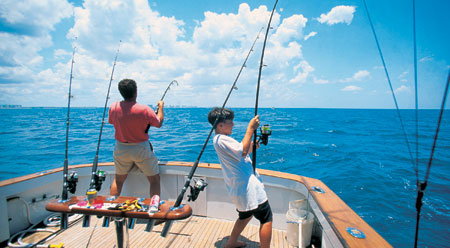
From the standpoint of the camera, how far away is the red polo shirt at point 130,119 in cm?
211

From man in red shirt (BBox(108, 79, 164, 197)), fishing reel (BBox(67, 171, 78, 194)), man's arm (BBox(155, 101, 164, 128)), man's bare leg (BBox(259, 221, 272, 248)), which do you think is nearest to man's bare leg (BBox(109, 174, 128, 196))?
man in red shirt (BBox(108, 79, 164, 197))

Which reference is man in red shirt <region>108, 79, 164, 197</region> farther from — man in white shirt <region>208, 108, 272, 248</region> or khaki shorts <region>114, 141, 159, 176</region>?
man in white shirt <region>208, 108, 272, 248</region>

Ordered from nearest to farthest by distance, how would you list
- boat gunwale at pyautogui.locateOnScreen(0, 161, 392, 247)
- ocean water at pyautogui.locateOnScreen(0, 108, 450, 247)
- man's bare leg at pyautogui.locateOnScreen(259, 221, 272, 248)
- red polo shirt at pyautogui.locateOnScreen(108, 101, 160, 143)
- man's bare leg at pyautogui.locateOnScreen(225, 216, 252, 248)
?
boat gunwale at pyautogui.locateOnScreen(0, 161, 392, 247)
man's bare leg at pyautogui.locateOnScreen(259, 221, 272, 248)
man's bare leg at pyautogui.locateOnScreen(225, 216, 252, 248)
red polo shirt at pyautogui.locateOnScreen(108, 101, 160, 143)
ocean water at pyautogui.locateOnScreen(0, 108, 450, 247)

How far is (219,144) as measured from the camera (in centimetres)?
157

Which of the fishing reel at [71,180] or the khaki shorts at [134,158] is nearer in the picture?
the fishing reel at [71,180]

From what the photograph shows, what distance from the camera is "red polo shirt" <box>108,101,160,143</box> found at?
6.91ft

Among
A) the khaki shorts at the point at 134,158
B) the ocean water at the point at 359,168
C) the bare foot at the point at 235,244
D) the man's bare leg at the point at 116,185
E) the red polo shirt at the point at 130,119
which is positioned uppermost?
the red polo shirt at the point at 130,119

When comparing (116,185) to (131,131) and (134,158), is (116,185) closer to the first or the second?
(134,158)

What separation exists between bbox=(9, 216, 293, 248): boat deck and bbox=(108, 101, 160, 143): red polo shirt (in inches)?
42.9

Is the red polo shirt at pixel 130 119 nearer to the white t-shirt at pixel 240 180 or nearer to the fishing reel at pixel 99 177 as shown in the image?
the fishing reel at pixel 99 177

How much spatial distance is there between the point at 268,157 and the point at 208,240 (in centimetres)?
762

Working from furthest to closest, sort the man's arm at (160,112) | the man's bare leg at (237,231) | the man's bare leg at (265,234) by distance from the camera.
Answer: the man's arm at (160,112)
the man's bare leg at (237,231)
the man's bare leg at (265,234)

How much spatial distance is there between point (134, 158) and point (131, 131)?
33 centimetres

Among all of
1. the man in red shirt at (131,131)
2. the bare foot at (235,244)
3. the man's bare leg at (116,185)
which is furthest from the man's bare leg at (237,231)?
the man's bare leg at (116,185)
